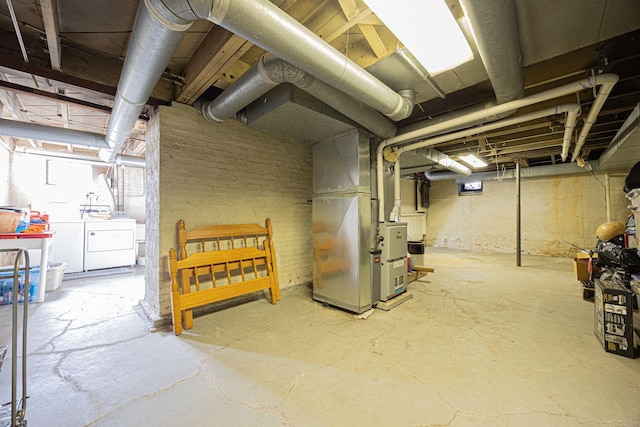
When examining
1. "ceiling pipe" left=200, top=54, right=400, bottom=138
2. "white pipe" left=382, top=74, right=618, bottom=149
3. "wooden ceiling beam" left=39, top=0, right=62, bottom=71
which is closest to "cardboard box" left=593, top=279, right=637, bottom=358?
"white pipe" left=382, top=74, right=618, bottom=149

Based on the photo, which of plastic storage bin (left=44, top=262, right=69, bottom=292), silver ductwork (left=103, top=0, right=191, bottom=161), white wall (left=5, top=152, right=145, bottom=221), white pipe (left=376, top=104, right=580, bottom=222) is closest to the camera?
silver ductwork (left=103, top=0, right=191, bottom=161)

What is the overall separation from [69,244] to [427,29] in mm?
6080

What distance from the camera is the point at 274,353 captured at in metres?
2.03

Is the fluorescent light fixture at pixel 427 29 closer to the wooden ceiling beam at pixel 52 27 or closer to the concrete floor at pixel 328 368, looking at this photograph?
the wooden ceiling beam at pixel 52 27

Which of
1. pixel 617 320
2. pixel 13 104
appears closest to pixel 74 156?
pixel 13 104

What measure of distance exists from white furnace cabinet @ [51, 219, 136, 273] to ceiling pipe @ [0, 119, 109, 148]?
173 cm

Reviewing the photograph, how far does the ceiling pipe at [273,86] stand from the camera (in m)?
1.83

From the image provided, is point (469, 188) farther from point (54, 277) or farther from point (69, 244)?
point (69, 244)

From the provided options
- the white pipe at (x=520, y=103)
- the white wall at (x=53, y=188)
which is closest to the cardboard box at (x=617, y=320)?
the white pipe at (x=520, y=103)

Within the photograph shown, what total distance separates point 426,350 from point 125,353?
2545 mm

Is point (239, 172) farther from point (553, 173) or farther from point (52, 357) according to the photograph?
point (553, 173)

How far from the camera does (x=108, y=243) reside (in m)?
4.69

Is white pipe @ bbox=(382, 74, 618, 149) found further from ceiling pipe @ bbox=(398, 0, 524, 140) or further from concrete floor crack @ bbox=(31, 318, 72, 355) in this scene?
concrete floor crack @ bbox=(31, 318, 72, 355)

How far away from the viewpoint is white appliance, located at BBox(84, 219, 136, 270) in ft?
14.8
